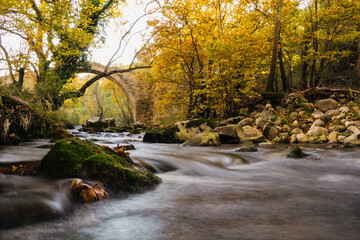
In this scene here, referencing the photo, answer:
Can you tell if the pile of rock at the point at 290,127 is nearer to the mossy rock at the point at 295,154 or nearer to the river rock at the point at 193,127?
the river rock at the point at 193,127

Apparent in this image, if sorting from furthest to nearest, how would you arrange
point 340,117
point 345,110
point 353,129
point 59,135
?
point 345,110
point 340,117
point 353,129
point 59,135

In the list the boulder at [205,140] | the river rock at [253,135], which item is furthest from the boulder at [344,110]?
the boulder at [205,140]

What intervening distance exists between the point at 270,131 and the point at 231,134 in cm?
127

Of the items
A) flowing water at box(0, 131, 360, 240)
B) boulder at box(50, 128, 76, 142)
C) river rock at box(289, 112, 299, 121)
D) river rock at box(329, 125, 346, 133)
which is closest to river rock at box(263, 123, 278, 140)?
river rock at box(289, 112, 299, 121)

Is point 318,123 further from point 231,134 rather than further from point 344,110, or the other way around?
point 231,134

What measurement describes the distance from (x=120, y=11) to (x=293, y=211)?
11.4 metres

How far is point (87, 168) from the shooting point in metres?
2.49

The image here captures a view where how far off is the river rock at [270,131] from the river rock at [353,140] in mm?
1983

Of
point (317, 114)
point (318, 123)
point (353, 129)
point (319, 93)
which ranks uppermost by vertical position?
point (319, 93)

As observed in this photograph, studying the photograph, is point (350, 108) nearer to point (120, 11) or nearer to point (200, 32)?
point (200, 32)

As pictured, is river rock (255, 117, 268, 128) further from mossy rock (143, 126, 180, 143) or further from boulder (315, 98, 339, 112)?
mossy rock (143, 126, 180, 143)

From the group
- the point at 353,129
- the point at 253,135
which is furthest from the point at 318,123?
the point at 253,135

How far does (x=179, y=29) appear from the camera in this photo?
9.97 m

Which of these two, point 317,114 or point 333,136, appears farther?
point 317,114
